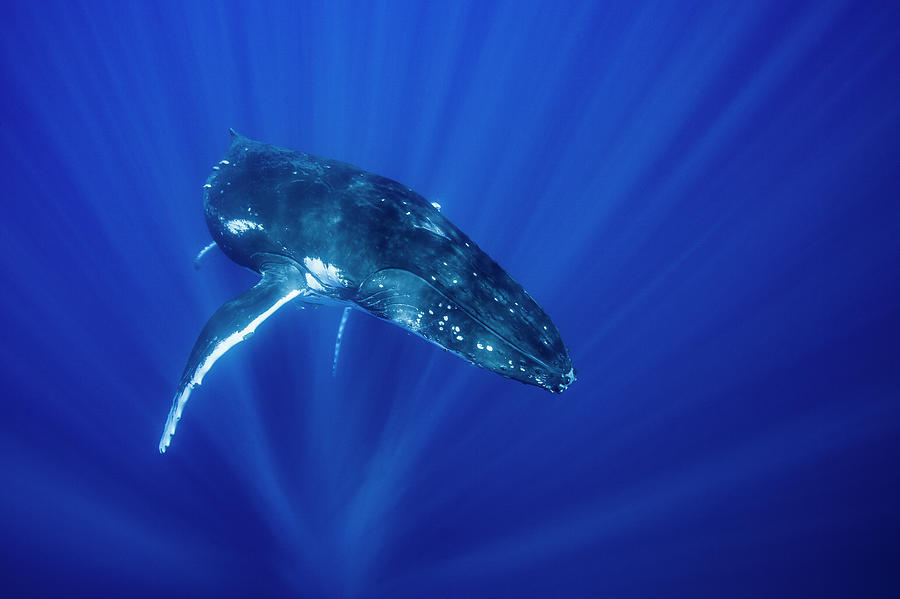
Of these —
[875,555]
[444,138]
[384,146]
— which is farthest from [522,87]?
[875,555]

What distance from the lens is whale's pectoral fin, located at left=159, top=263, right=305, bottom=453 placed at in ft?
9.68

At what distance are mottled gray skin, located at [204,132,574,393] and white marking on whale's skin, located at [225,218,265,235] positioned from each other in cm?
1

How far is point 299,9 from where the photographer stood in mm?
10656

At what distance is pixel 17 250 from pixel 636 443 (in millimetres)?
16299

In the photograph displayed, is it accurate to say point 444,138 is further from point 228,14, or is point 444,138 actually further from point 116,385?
point 116,385

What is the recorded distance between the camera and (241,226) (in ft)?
12.7

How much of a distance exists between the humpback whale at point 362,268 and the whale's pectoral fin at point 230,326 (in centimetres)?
1

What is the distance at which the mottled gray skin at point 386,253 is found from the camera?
2.66 m

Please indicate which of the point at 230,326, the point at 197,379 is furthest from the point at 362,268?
the point at 197,379

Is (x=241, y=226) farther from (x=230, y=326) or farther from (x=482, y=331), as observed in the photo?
Result: (x=482, y=331)

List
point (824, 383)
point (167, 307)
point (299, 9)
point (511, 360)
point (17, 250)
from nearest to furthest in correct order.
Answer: point (511, 360) → point (167, 307) → point (17, 250) → point (824, 383) → point (299, 9)

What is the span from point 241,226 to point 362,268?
1.70m

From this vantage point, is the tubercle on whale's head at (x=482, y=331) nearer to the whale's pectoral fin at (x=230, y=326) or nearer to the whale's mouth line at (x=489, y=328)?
the whale's mouth line at (x=489, y=328)

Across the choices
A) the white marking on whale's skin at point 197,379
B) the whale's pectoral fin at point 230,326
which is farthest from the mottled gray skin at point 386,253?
the white marking on whale's skin at point 197,379
